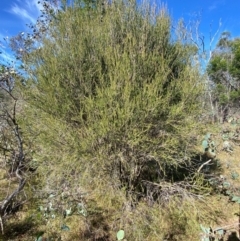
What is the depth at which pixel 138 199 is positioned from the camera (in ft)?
12.5

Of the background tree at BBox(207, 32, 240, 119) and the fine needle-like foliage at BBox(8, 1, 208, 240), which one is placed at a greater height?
the background tree at BBox(207, 32, 240, 119)

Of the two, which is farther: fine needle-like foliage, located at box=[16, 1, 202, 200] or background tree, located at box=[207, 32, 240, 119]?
background tree, located at box=[207, 32, 240, 119]

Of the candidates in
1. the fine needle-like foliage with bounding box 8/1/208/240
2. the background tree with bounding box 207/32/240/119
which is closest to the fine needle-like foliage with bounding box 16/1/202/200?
the fine needle-like foliage with bounding box 8/1/208/240

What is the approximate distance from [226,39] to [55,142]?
60.4ft

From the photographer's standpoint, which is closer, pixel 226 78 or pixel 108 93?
pixel 108 93

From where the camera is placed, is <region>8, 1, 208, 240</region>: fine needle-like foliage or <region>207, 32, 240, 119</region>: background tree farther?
<region>207, 32, 240, 119</region>: background tree

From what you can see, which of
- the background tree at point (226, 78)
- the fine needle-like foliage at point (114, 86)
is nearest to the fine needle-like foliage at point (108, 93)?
the fine needle-like foliage at point (114, 86)

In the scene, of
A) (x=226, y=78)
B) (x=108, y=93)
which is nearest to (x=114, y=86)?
(x=108, y=93)

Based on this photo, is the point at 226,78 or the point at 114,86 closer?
the point at 114,86

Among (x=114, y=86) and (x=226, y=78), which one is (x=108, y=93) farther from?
(x=226, y=78)

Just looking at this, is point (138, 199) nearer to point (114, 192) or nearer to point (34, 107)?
point (114, 192)

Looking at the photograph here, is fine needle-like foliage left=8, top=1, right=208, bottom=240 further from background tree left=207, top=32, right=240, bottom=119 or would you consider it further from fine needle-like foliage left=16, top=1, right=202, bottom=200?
background tree left=207, top=32, right=240, bottom=119

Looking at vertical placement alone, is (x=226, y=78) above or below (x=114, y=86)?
above

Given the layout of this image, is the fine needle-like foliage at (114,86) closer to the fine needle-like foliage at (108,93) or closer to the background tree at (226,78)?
the fine needle-like foliage at (108,93)
